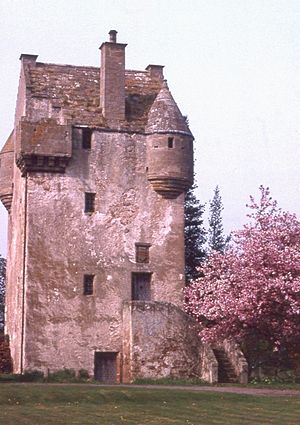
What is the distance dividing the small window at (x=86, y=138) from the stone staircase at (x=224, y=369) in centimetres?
1162

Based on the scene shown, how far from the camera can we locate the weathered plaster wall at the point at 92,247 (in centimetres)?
4328

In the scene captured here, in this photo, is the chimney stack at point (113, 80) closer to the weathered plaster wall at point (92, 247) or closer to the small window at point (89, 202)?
the weathered plaster wall at point (92, 247)

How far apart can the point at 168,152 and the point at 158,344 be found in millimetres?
9340

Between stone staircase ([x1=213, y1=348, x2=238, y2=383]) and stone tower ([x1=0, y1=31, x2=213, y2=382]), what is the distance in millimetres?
1123

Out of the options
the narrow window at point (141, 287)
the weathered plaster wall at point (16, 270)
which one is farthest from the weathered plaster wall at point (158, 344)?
the weathered plaster wall at point (16, 270)

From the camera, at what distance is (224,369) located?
4200cm

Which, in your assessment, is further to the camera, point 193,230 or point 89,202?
point 193,230

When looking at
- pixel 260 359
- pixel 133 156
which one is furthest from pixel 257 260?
pixel 133 156

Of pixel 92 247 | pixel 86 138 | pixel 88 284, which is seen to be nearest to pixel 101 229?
pixel 92 247

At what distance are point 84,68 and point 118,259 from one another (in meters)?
10.6

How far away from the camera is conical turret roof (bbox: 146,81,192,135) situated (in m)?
45.1

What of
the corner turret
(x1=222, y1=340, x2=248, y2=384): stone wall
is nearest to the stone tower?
(x1=222, y1=340, x2=248, y2=384): stone wall

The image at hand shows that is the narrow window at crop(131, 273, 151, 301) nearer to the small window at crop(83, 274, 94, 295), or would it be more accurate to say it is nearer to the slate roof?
the small window at crop(83, 274, 94, 295)

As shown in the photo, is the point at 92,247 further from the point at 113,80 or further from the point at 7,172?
the point at 7,172
